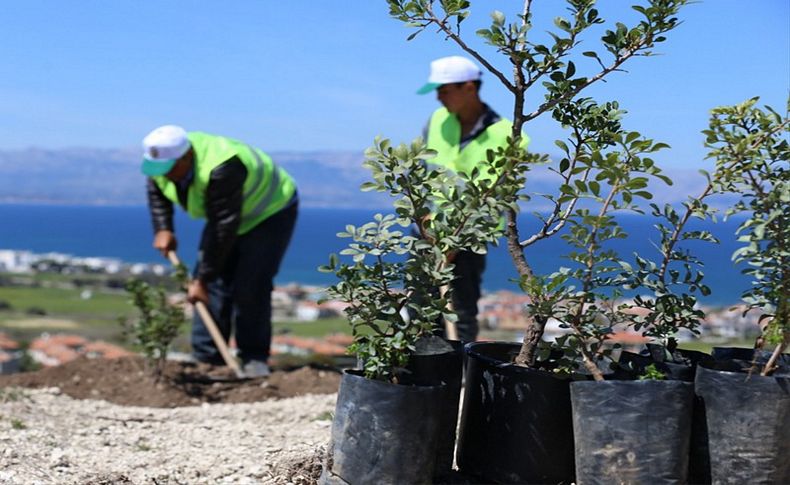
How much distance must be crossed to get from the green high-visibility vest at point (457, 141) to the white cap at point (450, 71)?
280mm

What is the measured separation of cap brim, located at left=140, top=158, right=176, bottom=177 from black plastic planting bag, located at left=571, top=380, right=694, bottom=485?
13.5 ft

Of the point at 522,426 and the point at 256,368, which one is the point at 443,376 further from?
the point at 256,368

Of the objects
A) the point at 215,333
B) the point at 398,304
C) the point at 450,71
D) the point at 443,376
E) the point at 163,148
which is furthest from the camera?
the point at 215,333

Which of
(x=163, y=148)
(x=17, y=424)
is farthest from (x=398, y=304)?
(x=163, y=148)

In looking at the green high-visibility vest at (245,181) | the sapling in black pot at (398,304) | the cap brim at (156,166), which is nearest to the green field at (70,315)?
the green high-visibility vest at (245,181)

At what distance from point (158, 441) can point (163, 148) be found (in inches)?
89.9

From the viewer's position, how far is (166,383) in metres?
6.09

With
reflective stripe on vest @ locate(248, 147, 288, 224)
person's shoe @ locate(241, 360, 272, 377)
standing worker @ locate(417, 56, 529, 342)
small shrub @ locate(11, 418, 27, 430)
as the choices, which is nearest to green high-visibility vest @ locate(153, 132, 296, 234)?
reflective stripe on vest @ locate(248, 147, 288, 224)

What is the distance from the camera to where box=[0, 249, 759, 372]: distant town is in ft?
10.8

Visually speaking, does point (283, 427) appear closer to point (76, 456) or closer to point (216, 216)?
point (76, 456)

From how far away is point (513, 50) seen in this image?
2705 millimetres

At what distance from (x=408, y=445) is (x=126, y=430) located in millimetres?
2567

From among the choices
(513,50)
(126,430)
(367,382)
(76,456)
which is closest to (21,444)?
(76,456)

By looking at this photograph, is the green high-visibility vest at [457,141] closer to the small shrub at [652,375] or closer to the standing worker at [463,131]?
the standing worker at [463,131]
